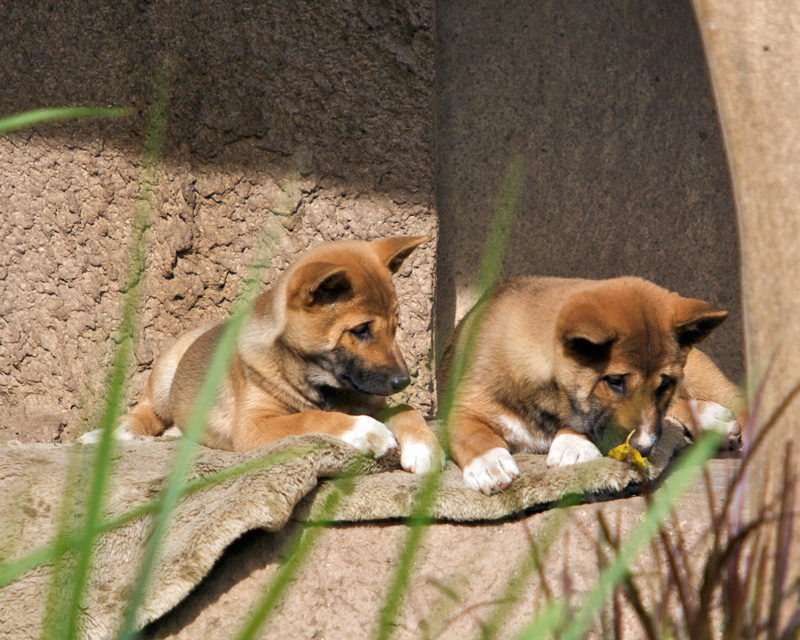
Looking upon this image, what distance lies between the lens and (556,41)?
536 centimetres

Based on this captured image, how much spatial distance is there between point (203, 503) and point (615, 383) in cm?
181

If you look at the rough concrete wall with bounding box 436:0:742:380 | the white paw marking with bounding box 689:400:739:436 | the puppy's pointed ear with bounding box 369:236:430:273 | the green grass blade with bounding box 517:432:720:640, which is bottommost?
the white paw marking with bounding box 689:400:739:436

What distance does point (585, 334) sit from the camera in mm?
3270

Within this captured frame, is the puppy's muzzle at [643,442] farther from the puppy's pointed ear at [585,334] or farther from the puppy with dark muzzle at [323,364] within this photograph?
the puppy with dark muzzle at [323,364]

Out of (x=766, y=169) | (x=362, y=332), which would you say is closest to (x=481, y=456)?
(x=362, y=332)

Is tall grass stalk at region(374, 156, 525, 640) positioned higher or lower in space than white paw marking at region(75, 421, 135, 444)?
higher

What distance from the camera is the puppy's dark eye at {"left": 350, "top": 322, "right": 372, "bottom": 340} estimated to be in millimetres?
3777

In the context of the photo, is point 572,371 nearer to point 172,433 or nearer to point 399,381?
point 399,381

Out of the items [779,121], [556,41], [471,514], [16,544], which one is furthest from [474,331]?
[556,41]

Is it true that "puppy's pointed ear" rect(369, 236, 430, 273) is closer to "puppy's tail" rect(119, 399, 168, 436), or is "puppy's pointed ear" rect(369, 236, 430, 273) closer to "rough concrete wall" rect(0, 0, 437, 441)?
"rough concrete wall" rect(0, 0, 437, 441)

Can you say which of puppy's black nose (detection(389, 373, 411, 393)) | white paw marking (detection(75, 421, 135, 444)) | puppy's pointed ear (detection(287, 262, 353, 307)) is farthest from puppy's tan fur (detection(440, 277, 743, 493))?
white paw marking (detection(75, 421, 135, 444))

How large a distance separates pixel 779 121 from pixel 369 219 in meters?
3.03

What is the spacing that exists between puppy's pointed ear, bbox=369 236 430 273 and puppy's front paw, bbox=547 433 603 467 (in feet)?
3.94

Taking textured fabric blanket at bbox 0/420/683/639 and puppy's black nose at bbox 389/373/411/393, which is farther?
puppy's black nose at bbox 389/373/411/393
